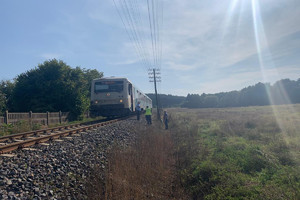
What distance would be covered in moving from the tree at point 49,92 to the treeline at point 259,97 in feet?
233

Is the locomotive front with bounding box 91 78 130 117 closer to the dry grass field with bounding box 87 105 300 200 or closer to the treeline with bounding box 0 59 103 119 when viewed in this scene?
the treeline with bounding box 0 59 103 119

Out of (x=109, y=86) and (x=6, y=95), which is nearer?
(x=109, y=86)

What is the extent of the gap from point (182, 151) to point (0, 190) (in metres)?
6.54

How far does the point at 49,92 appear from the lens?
26.7 metres

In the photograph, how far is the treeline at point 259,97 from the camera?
263 feet

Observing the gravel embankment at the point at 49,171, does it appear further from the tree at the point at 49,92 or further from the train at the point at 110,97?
the tree at the point at 49,92

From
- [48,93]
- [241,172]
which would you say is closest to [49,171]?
[241,172]

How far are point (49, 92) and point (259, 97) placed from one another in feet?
263

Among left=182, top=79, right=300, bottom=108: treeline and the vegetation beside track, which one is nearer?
the vegetation beside track

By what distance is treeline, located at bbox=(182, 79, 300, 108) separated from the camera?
263ft

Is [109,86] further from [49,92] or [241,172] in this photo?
[241,172]

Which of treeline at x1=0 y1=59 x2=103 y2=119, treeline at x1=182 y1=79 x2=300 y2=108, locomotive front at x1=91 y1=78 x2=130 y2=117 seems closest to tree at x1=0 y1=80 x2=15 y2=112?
treeline at x1=0 y1=59 x2=103 y2=119

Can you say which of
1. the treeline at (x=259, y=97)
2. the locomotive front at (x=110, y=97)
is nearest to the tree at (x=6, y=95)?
the locomotive front at (x=110, y=97)

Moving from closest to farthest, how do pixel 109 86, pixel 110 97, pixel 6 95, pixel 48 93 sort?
1. pixel 110 97
2. pixel 109 86
3. pixel 48 93
4. pixel 6 95
